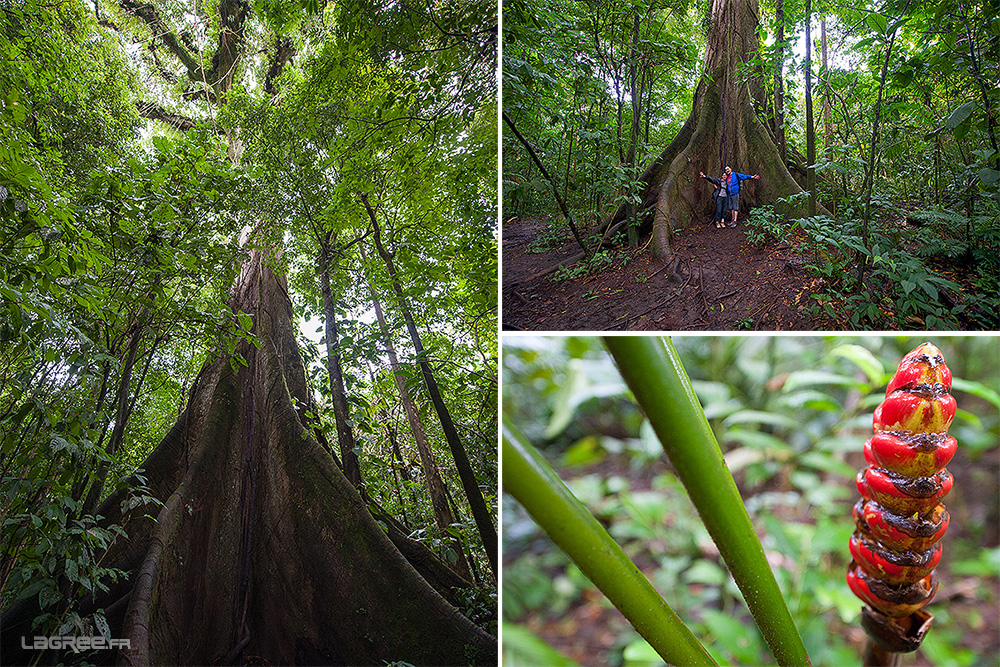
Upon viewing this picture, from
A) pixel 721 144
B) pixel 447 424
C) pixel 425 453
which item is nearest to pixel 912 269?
pixel 721 144

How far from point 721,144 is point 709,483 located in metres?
1.78

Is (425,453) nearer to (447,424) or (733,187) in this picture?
(447,424)

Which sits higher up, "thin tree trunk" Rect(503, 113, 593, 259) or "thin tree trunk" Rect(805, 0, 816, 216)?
"thin tree trunk" Rect(805, 0, 816, 216)

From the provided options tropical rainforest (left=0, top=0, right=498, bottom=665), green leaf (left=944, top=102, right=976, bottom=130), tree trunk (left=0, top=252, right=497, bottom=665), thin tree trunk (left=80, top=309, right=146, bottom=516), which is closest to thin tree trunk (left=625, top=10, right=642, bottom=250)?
tropical rainforest (left=0, top=0, right=498, bottom=665)

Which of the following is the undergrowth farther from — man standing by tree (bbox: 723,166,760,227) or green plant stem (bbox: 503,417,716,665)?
green plant stem (bbox: 503,417,716,665)

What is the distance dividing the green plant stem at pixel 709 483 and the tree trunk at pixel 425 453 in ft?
4.82

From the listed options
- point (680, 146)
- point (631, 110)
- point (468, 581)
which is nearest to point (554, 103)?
point (631, 110)

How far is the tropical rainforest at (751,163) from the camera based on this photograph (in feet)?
3.55

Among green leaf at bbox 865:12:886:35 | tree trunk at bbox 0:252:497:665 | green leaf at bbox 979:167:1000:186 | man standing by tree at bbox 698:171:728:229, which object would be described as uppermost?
man standing by tree at bbox 698:171:728:229

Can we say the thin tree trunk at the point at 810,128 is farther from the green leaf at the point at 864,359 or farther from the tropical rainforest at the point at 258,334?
the green leaf at the point at 864,359

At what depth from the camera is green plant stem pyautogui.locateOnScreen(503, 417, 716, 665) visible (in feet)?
0.84

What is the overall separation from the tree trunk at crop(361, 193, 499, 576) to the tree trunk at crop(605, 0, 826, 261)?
0.84 m

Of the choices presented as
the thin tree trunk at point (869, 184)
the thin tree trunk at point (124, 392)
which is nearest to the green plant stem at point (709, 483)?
the thin tree trunk at point (869, 184)

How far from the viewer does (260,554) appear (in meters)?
1.71
